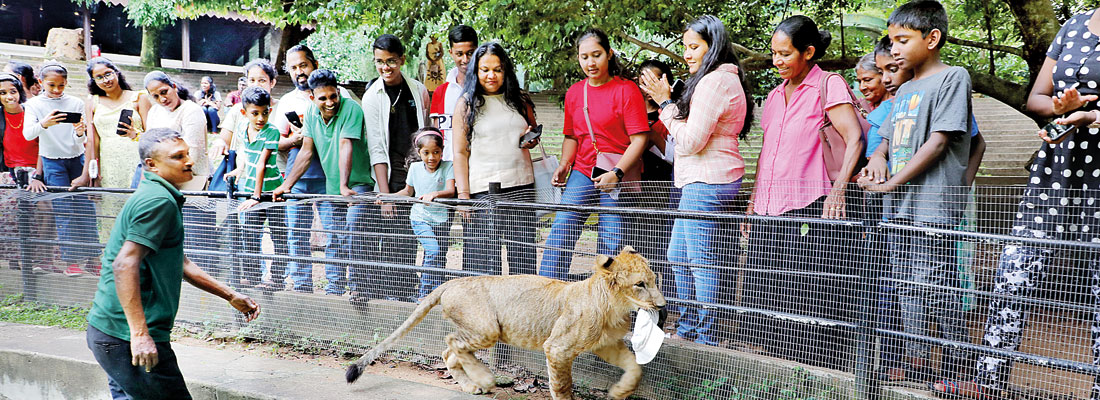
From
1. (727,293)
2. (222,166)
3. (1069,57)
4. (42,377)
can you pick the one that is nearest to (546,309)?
(727,293)

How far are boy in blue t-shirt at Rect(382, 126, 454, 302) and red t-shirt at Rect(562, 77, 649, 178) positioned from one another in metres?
0.98

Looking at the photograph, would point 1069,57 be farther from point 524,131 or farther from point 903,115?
point 524,131

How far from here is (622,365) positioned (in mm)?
4246

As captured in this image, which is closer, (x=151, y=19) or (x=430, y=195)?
(x=430, y=195)

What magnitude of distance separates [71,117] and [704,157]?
5953 millimetres

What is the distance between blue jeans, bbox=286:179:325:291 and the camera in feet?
18.1

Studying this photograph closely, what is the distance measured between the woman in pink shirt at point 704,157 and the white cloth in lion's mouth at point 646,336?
1.32ft

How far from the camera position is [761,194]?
4.28 m

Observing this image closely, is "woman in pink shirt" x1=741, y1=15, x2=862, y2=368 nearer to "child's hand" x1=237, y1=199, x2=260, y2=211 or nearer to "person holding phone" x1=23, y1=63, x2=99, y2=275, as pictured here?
"child's hand" x1=237, y1=199, x2=260, y2=211

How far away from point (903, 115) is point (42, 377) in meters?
5.60

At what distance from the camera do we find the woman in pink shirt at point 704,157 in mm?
4207

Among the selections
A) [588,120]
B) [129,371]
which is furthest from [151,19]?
[129,371]

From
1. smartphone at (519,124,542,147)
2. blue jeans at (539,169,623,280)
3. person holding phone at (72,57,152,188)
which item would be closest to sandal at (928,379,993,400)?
blue jeans at (539,169,623,280)

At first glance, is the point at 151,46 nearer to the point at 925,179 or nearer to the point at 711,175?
the point at 711,175
